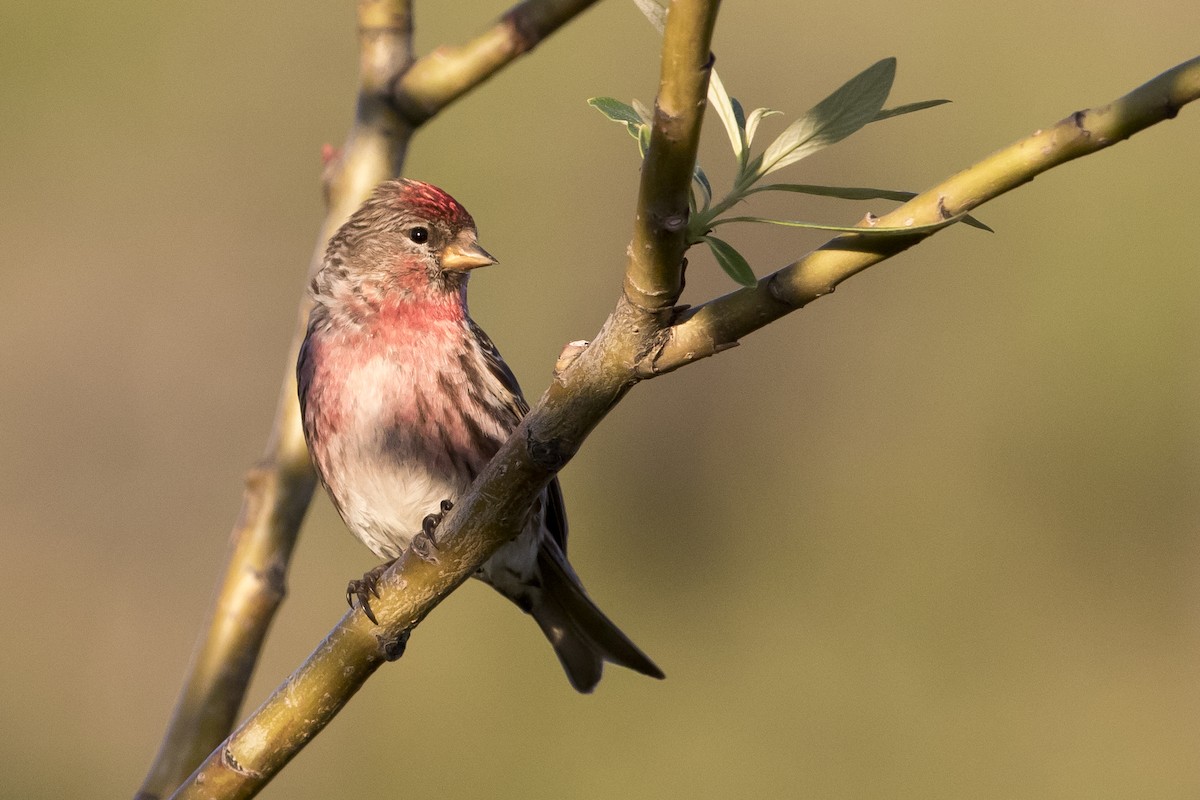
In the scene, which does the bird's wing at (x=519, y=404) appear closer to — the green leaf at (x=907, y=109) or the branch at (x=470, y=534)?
the branch at (x=470, y=534)

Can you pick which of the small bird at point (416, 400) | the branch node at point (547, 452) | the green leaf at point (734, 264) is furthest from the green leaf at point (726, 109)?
the small bird at point (416, 400)

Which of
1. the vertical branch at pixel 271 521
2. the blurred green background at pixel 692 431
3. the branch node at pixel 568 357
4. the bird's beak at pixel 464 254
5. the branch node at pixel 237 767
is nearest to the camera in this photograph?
the branch node at pixel 568 357

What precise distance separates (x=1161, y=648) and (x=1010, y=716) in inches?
34.3

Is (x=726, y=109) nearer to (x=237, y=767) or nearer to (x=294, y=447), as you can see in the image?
(x=237, y=767)

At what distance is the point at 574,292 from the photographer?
22.2 ft

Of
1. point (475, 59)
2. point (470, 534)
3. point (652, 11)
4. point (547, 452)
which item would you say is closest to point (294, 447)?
point (475, 59)

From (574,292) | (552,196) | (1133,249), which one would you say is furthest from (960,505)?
(552,196)

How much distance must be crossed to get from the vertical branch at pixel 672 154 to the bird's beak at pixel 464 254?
2104 mm

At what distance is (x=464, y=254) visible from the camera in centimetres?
363

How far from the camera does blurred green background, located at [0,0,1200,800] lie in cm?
636

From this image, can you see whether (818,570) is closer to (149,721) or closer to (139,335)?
(149,721)

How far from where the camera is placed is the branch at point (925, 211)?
4.24ft

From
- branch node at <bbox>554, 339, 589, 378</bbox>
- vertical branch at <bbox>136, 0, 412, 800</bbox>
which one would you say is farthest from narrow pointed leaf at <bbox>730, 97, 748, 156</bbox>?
vertical branch at <bbox>136, 0, 412, 800</bbox>

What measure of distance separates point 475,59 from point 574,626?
1.77m
